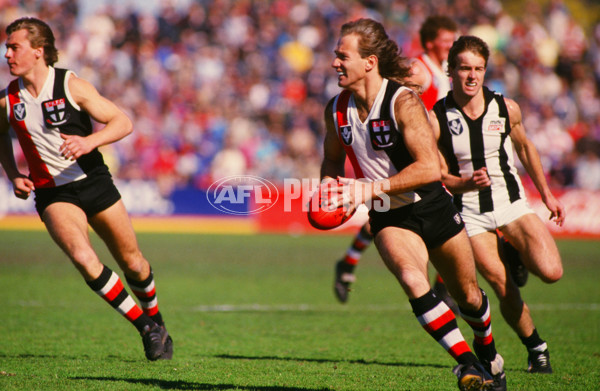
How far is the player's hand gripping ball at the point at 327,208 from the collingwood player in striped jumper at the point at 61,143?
198 centimetres

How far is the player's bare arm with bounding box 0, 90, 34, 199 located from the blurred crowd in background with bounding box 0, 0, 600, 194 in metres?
13.7

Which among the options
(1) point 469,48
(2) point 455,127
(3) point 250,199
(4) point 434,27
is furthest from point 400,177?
(3) point 250,199

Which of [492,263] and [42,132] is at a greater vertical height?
[42,132]

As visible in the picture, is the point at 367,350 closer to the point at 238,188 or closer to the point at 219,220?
the point at 238,188

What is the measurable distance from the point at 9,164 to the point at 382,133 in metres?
3.30

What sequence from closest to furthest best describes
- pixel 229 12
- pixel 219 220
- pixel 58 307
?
pixel 58 307 < pixel 219 220 < pixel 229 12

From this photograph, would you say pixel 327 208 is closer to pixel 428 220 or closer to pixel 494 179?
pixel 428 220

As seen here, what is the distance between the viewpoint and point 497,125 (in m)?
A: 6.23

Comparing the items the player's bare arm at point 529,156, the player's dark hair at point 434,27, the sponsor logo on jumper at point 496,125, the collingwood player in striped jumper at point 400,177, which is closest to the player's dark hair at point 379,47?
the collingwood player in striped jumper at point 400,177

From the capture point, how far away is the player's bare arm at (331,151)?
17.5 feet

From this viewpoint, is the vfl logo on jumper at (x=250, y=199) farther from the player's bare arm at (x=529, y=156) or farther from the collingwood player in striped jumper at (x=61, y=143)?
the player's bare arm at (x=529, y=156)

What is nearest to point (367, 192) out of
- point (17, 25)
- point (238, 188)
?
point (17, 25)

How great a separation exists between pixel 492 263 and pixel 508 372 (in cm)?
91

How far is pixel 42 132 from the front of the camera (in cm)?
611
